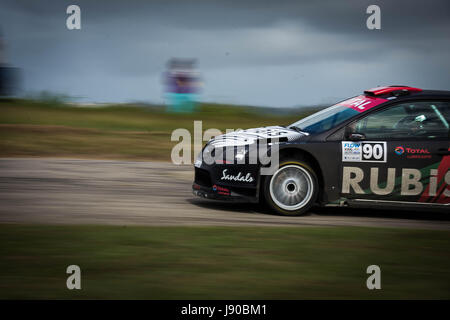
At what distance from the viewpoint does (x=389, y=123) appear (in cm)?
652

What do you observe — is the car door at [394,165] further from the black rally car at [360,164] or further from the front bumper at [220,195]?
the front bumper at [220,195]

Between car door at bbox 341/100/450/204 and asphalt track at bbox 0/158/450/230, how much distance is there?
0.38 metres

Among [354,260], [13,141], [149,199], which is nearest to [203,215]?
[149,199]

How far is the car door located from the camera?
6.35 m

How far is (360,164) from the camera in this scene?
6.36 meters

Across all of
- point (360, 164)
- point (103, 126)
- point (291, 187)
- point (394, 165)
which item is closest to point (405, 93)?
point (394, 165)

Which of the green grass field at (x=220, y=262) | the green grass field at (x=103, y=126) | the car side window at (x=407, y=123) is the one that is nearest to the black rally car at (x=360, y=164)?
the car side window at (x=407, y=123)

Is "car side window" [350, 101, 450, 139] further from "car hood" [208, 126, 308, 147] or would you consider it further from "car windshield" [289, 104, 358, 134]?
"car hood" [208, 126, 308, 147]

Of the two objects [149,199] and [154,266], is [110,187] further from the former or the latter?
[154,266]

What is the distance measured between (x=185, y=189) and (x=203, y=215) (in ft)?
6.01

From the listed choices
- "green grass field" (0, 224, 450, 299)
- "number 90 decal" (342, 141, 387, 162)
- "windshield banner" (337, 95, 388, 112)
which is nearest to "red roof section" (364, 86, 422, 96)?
"windshield banner" (337, 95, 388, 112)

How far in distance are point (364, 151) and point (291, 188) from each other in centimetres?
97

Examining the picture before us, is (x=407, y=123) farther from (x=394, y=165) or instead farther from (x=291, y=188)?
(x=291, y=188)

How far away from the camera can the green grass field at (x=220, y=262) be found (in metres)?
3.95
